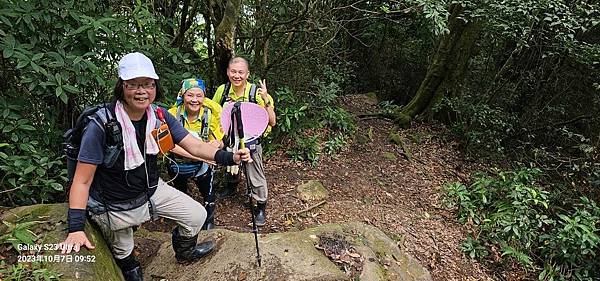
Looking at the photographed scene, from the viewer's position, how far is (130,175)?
2963 millimetres

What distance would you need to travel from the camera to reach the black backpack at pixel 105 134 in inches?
107

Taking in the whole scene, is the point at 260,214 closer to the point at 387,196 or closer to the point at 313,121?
the point at 387,196

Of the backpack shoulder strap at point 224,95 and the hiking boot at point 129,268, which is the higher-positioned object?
the backpack shoulder strap at point 224,95

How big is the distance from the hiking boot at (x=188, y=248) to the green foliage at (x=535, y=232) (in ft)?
12.3

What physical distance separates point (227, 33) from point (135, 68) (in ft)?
9.83

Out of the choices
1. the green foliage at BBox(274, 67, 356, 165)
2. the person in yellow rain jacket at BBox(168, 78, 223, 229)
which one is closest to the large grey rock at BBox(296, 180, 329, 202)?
the green foliage at BBox(274, 67, 356, 165)

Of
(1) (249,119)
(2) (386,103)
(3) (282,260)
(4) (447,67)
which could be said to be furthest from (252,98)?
(2) (386,103)

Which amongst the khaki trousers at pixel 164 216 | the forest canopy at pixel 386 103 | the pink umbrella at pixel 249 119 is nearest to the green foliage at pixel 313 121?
the forest canopy at pixel 386 103

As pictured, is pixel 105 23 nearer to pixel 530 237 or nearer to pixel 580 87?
pixel 530 237

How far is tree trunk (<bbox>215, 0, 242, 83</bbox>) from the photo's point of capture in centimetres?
551

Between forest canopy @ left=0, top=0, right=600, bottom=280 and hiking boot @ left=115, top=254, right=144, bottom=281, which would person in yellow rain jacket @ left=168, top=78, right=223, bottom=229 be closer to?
forest canopy @ left=0, top=0, right=600, bottom=280

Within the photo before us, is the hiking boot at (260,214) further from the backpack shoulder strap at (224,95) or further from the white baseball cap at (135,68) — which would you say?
the white baseball cap at (135,68)

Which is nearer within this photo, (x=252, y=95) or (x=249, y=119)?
(x=249, y=119)

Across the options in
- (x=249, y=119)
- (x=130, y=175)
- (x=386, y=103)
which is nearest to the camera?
(x=130, y=175)
